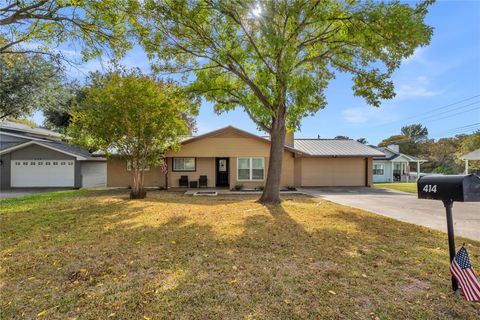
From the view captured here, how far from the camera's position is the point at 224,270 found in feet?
12.3

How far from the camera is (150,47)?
9.48 metres

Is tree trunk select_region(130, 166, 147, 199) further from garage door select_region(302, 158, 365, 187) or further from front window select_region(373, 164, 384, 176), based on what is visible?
front window select_region(373, 164, 384, 176)

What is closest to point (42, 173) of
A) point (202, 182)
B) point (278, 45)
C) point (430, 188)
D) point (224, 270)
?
point (202, 182)

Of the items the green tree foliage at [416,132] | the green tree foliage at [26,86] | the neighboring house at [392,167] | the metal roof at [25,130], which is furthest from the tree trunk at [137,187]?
the green tree foliage at [416,132]

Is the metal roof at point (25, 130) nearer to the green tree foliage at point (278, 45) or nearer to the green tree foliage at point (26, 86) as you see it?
the green tree foliage at point (26, 86)

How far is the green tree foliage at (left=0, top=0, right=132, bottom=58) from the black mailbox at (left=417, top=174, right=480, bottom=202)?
8.76 m

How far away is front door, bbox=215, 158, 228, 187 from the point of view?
59.8 feet

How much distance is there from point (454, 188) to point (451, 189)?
0.03 m

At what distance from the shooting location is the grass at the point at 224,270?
9.02 feet

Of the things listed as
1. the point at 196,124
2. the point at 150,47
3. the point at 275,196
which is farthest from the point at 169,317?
the point at 196,124

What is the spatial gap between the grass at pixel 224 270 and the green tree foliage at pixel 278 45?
4974 millimetres

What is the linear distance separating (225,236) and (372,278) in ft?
9.79

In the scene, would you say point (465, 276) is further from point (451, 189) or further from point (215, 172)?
point (215, 172)

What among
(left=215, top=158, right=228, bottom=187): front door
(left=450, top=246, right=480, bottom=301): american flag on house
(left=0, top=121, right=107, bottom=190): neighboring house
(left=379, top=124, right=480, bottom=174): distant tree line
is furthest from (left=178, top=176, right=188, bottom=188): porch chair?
(left=379, top=124, right=480, bottom=174): distant tree line
